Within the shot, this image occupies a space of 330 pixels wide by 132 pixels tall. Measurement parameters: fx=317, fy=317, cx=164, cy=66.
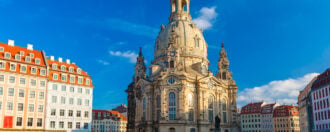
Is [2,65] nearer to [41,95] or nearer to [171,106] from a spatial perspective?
[41,95]

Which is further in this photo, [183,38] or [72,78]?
[183,38]

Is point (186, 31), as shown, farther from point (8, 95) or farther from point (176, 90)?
point (8, 95)

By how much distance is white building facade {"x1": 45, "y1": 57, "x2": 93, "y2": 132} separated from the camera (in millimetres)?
65500

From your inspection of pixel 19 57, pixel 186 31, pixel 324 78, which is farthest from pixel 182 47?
pixel 19 57

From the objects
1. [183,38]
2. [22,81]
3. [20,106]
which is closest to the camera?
[20,106]

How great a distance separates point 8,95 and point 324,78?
6570cm

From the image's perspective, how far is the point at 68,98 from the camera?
223 ft

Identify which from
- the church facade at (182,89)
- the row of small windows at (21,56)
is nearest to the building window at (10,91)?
the row of small windows at (21,56)

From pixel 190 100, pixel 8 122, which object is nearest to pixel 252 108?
pixel 190 100

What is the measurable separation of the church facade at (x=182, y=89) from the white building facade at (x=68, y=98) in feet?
72.6

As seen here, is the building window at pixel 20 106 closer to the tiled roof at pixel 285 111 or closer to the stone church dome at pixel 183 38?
the stone church dome at pixel 183 38

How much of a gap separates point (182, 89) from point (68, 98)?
31301mm

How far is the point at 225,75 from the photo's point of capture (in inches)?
4060

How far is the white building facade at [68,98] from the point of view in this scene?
65500mm
